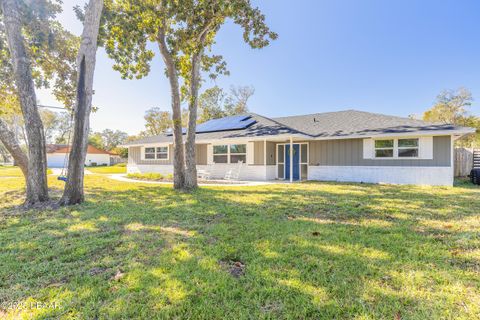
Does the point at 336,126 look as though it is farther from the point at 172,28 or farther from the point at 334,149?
the point at 172,28

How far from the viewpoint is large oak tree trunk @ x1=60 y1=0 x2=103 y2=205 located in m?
6.46

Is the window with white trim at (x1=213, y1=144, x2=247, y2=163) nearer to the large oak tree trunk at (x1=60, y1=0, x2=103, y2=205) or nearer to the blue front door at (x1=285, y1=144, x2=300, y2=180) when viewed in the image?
the blue front door at (x1=285, y1=144, x2=300, y2=180)

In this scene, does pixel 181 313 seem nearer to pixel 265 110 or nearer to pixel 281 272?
pixel 281 272

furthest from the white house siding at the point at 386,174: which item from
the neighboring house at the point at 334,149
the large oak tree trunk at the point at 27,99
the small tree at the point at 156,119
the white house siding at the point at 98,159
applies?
the white house siding at the point at 98,159

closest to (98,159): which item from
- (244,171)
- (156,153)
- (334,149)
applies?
(156,153)

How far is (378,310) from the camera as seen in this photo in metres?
2.02

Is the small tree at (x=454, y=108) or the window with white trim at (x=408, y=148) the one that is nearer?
the window with white trim at (x=408, y=148)

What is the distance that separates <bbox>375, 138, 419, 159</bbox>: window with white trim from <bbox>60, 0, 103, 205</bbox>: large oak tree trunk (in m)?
12.4

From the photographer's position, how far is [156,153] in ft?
60.7

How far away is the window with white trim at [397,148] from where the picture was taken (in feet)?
36.2

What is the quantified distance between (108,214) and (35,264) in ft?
8.96

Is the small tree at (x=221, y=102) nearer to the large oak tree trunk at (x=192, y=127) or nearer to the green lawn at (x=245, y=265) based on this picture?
the large oak tree trunk at (x=192, y=127)

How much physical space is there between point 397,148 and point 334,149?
286 centimetres

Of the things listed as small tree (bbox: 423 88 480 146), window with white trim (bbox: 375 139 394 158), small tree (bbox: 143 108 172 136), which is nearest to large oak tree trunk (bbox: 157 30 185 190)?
window with white trim (bbox: 375 139 394 158)
